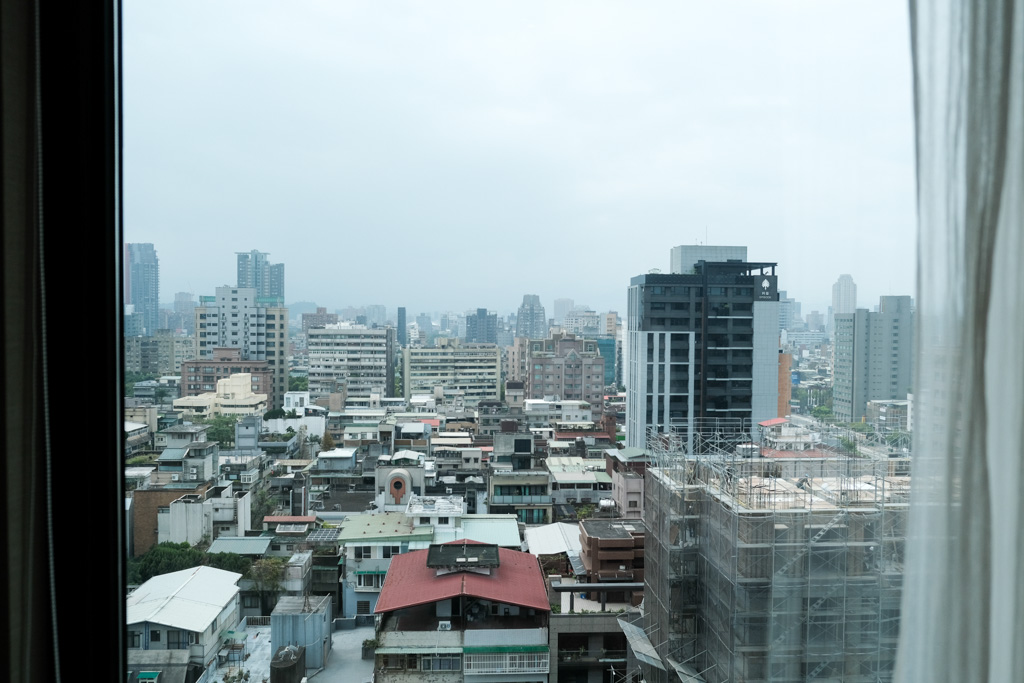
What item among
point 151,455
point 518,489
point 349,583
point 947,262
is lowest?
point 518,489

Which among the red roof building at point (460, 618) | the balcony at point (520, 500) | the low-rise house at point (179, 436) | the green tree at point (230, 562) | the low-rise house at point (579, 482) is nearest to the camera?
the low-rise house at point (179, 436)

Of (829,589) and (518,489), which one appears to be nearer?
(829,589)

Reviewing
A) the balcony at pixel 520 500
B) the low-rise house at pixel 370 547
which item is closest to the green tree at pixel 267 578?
the low-rise house at pixel 370 547

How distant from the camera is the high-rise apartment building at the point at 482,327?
402 centimetres

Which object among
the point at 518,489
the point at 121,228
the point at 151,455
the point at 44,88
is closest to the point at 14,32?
the point at 44,88

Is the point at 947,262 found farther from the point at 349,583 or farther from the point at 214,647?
the point at 349,583

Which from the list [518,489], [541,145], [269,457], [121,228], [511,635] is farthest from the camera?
[518,489]

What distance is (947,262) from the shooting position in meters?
0.69

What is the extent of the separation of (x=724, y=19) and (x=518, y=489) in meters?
3.71

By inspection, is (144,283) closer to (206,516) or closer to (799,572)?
(206,516)

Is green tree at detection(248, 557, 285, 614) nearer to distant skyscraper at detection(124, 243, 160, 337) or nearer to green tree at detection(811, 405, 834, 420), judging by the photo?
distant skyscraper at detection(124, 243, 160, 337)

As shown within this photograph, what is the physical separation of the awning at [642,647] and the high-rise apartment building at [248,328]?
127 cm

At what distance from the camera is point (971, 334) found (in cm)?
66

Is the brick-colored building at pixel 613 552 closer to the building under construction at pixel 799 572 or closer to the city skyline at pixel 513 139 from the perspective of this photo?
the building under construction at pixel 799 572
